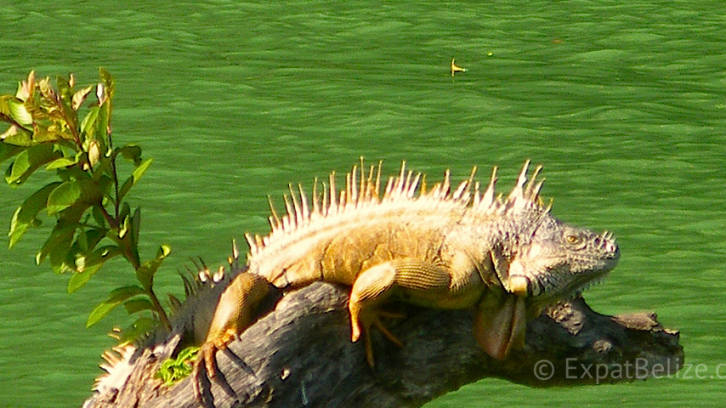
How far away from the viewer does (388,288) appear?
4645 mm

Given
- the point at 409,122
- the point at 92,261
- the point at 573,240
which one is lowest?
the point at 409,122

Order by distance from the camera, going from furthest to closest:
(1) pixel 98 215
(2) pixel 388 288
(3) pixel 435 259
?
(1) pixel 98 215
(3) pixel 435 259
(2) pixel 388 288

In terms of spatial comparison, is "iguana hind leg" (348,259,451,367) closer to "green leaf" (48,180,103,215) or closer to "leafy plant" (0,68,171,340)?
"leafy plant" (0,68,171,340)

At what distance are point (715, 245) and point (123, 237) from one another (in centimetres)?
581

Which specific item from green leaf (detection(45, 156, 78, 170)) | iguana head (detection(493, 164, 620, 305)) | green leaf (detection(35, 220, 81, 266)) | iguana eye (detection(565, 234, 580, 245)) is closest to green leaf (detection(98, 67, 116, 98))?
green leaf (detection(45, 156, 78, 170))

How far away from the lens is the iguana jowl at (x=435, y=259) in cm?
471

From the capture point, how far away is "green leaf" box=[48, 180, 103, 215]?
4727 mm

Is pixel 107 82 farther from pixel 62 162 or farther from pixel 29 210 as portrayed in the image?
pixel 29 210

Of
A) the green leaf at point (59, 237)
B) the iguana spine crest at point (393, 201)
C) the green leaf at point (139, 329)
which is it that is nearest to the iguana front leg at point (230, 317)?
the iguana spine crest at point (393, 201)

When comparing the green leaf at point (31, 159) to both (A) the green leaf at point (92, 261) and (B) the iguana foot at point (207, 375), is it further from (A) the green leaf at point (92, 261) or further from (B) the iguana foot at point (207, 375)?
(B) the iguana foot at point (207, 375)

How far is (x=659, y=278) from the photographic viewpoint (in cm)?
922

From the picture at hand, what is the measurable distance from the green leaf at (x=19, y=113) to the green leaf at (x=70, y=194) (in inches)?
10.3

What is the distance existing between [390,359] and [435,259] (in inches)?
15.7

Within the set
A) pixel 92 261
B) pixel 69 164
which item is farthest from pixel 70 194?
pixel 92 261
